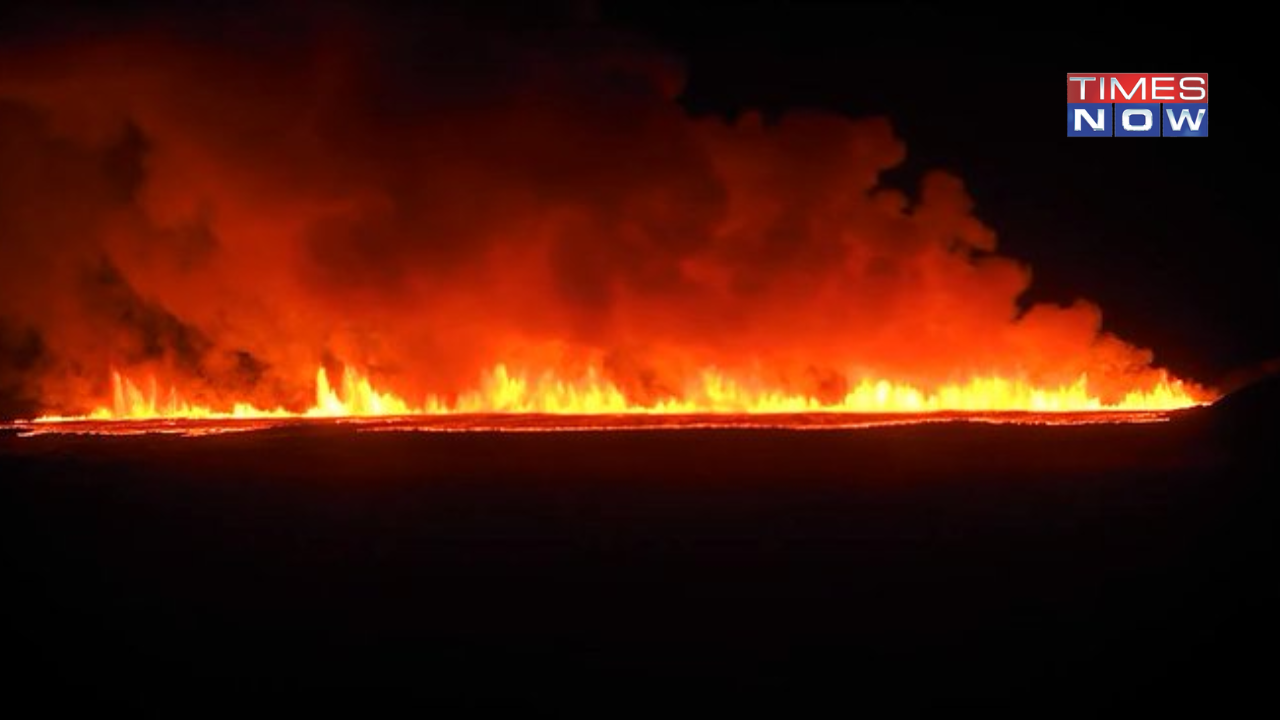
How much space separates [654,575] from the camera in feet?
25.9

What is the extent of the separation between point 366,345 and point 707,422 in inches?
255

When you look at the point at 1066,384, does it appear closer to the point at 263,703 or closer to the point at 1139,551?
the point at 1139,551

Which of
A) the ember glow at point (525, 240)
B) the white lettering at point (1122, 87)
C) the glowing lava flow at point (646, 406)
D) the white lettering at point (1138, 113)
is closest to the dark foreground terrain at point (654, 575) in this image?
the glowing lava flow at point (646, 406)

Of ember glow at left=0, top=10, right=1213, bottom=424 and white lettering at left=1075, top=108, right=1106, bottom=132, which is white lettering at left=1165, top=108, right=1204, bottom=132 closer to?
white lettering at left=1075, top=108, right=1106, bottom=132

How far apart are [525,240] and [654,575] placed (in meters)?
9.72

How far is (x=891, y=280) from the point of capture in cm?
1712

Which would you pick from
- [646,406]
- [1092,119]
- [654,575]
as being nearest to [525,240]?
[646,406]

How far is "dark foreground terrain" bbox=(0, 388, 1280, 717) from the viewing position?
6.30 m

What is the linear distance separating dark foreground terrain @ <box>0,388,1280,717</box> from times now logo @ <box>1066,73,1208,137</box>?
6.87 metres

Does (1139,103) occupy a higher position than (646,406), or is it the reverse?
(1139,103)

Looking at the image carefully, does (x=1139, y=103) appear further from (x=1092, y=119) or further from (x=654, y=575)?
(x=654, y=575)

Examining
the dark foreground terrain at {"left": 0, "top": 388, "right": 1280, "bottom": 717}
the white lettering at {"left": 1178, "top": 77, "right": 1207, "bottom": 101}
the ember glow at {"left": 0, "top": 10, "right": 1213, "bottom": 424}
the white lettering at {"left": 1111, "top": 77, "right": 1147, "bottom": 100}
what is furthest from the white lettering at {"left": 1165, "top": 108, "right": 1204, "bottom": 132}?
the dark foreground terrain at {"left": 0, "top": 388, "right": 1280, "bottom": 717}

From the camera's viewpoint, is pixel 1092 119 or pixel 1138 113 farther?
pixel 1092 119

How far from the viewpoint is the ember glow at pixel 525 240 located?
16.5m
